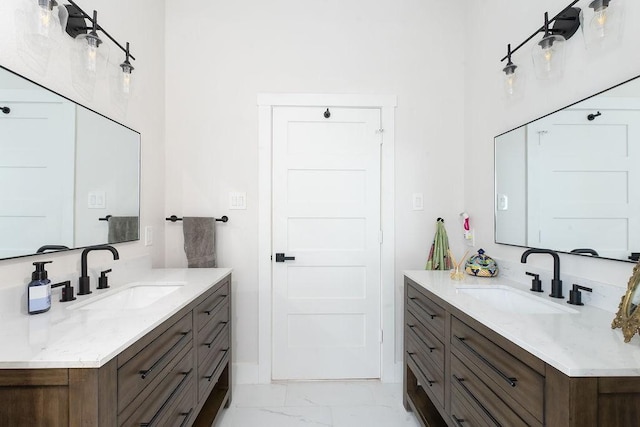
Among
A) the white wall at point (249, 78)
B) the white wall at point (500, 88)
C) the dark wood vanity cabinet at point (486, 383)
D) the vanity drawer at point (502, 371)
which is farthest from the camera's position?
the white wall at point (249, 78)

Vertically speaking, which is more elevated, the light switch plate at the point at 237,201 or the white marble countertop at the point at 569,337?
the light switch plate at the point at 237,201

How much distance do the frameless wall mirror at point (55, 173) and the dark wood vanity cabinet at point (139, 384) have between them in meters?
0.58

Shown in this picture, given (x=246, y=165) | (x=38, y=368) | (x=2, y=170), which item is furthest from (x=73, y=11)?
(x=38, y=368)

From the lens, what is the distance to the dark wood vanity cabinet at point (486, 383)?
29.6 inches

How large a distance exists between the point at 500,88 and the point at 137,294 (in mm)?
2506

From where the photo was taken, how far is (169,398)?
1.19 meters

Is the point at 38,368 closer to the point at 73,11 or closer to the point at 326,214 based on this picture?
the point at 73,11

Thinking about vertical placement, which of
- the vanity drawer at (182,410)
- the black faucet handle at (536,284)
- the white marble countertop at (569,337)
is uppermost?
the black faucet handle at (536,284)

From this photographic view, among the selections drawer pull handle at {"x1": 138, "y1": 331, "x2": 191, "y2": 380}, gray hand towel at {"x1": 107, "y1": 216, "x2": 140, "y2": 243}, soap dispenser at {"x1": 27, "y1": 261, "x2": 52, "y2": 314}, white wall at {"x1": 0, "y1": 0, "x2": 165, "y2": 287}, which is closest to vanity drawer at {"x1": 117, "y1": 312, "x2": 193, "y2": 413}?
drawer pull handle at {"x1": 138, "y1": 331, "x2": 191, "y2": 380}

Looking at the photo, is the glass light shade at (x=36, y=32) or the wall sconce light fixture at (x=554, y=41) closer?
the glass light shade at (x=36, y=32)

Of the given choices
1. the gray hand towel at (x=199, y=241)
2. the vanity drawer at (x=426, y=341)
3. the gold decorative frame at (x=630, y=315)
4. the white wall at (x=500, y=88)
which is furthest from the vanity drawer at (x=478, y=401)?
the gray hand towel at (x=199, y=241)

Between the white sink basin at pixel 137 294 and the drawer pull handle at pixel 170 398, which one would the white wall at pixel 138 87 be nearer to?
the white sink basin at pixel 137 294

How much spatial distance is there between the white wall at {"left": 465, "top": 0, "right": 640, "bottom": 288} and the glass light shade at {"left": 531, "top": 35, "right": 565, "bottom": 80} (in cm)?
4

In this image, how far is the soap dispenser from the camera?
112 centimetres
